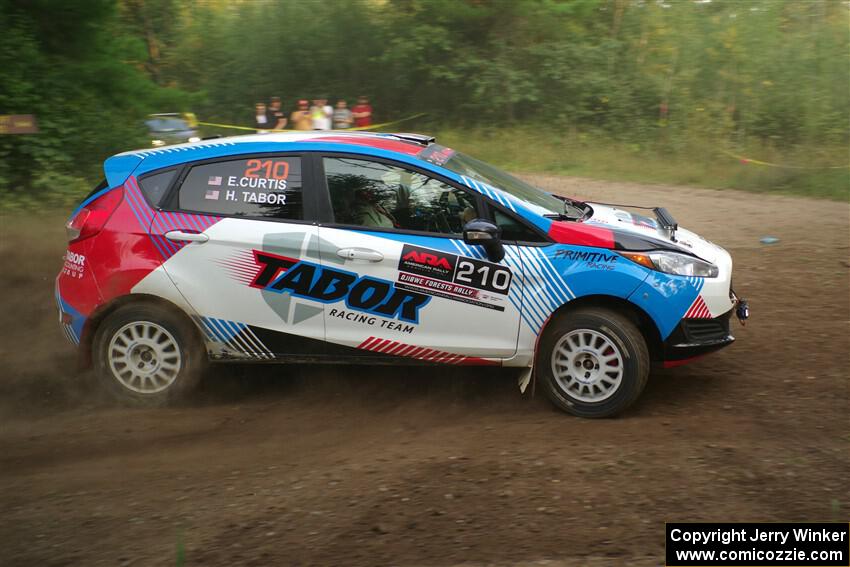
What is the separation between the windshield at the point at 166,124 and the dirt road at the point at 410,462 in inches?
285

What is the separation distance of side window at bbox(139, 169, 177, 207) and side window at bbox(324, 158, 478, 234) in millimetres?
1136

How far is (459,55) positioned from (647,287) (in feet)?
64.6

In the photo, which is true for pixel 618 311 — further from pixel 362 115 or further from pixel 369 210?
pixel 362 115

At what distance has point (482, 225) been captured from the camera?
Result: 5.27 meters

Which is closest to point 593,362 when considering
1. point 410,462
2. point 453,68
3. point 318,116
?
point 410,462

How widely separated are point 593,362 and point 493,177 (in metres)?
1.54

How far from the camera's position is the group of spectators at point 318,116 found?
24.0m

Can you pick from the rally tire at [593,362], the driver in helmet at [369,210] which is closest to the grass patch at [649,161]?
the rally tire at [593,362]

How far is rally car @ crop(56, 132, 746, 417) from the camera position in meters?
5.39

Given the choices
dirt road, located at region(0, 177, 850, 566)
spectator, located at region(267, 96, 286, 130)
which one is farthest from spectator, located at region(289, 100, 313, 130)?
dirt road, located at region(0, 177, 850, 566)

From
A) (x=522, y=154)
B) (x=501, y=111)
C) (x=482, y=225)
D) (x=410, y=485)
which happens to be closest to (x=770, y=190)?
(x=522, y=154)

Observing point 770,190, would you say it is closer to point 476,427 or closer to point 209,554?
point 476,427

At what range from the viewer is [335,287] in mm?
5566

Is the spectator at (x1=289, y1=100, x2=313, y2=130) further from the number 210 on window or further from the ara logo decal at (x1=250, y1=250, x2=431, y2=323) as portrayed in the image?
the ara logo decal at (x1=250, y1=250, x2=431, y2=323)
